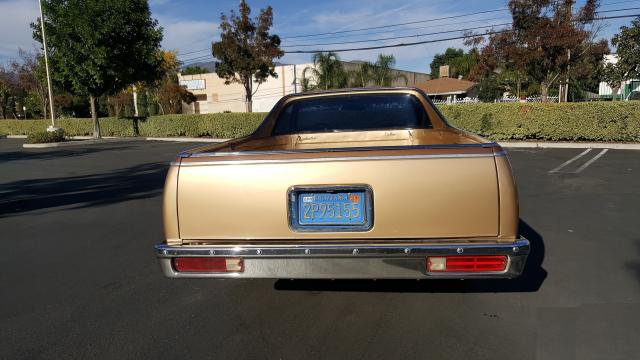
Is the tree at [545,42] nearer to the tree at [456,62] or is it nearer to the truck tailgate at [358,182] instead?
the truck tailgate at [358,182]

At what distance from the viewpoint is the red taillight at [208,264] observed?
270 centimetres

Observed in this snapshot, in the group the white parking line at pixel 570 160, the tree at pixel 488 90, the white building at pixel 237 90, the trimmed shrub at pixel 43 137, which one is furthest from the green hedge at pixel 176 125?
the tree at pixel 488 90

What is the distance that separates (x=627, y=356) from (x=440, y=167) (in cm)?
155

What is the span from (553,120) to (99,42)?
21.4 meters

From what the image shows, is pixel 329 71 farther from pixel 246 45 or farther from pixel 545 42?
pixel 545 42

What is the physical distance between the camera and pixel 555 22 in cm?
1750

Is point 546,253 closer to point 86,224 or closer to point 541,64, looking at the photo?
point 86,224

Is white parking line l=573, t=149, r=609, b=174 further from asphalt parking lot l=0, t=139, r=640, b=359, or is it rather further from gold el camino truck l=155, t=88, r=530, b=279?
gold el camino truck l=155, t=88, r=530, b=279

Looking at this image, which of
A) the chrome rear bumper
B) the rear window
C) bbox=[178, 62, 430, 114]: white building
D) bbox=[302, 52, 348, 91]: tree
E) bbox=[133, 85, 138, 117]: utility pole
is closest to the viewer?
the chrome rear bumper

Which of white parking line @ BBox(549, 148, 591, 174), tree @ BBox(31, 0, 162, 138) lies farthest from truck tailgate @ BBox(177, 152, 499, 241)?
tree @ BBox(31, 0, 162, 138)

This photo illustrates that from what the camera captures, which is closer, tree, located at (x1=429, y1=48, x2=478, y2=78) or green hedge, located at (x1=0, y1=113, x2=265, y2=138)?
green hedge, located at (x1=0, y1=113, x2=265, y2=138)

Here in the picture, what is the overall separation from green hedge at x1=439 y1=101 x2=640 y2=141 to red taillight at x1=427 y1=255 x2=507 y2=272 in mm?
14955

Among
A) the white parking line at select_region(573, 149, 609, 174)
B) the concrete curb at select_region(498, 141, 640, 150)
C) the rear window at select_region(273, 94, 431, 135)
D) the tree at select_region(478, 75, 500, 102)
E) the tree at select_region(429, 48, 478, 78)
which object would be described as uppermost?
the tree at select_region(429, 48, 478, 78)

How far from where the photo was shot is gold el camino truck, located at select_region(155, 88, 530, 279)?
8.23 ft
